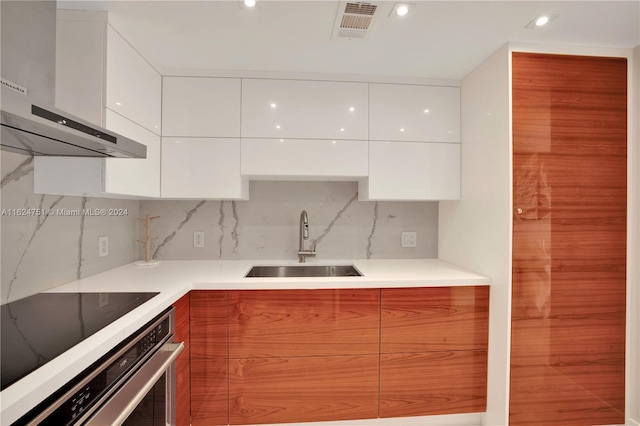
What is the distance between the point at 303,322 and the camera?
5.51 feet

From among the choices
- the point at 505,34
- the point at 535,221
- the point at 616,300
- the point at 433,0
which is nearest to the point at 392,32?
the point at 433,0

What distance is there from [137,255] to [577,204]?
108 inches

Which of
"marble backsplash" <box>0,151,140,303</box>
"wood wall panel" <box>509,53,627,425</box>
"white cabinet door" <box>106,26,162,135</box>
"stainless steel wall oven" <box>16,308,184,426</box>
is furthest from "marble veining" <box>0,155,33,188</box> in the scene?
"wood wall panel" <box>509,53,627,425</box>

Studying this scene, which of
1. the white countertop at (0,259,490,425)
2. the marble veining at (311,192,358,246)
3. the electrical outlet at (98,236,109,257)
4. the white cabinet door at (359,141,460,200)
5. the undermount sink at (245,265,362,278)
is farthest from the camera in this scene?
the marble veining at (311,192,358,246)

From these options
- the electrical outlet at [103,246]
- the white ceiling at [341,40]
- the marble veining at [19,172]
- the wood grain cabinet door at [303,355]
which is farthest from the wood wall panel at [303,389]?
the white ceiling at [341,40]

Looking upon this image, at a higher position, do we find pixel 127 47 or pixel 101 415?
pixel 127 47

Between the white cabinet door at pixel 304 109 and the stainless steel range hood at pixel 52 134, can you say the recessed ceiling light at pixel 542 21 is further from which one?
the stainless steel range hood at pixel 52 134

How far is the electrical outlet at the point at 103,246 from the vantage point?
179 cm

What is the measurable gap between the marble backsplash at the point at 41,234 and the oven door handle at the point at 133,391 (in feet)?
2.18

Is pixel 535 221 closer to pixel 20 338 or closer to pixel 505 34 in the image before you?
pixel 505 34

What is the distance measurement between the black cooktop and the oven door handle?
0.68 ft

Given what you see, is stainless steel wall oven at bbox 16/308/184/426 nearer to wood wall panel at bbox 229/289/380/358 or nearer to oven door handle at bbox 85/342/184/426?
oven door handle at bbox 85/342/184/426

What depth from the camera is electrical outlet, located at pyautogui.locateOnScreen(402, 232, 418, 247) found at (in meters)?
2.37

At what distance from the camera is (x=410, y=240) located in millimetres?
2379
